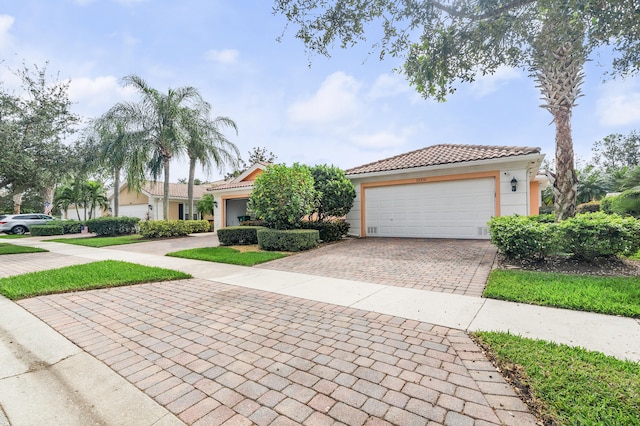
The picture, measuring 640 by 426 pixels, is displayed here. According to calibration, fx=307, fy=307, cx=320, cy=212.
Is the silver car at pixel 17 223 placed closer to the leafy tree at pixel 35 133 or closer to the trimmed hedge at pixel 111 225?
the trimmed hedge at pixel 111 225

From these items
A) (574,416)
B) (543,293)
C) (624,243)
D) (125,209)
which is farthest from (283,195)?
(125,209)

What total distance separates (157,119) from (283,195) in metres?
10.0

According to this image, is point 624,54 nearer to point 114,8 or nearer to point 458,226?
point 458,226

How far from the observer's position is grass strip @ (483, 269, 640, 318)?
4.01m

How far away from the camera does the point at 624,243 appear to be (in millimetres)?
5852

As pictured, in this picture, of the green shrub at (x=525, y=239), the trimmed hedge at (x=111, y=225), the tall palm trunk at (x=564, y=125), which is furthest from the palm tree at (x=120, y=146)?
the tall palm trunk at (x=564, y=125)

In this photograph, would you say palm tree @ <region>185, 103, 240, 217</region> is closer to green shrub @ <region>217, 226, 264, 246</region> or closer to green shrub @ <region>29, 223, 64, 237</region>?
green shrub @ <region>217, 226, 264, 246</region>

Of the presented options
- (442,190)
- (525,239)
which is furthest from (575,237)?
(442,190)

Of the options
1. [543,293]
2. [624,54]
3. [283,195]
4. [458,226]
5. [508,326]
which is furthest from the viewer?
[458,226]

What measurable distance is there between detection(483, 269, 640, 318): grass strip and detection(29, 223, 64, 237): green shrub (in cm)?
2636

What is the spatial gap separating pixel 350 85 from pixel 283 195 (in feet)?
15.2

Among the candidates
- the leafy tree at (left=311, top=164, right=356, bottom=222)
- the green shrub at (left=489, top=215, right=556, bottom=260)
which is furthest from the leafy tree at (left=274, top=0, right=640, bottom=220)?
the leafy tree at (left=311, top=164, right=356, bottom=222)

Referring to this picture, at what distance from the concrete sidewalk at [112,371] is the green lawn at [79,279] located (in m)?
0.52

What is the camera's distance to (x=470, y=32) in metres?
4.82
